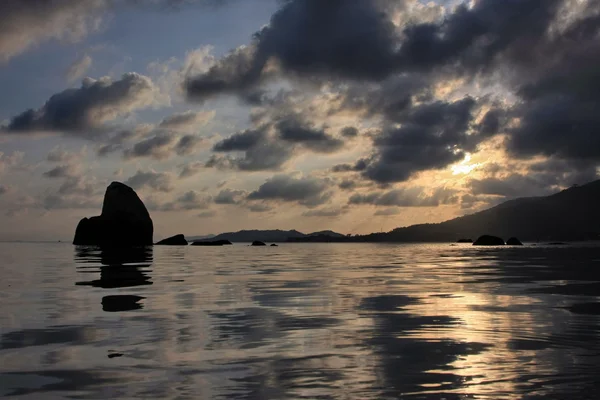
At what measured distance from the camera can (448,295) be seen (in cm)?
2197

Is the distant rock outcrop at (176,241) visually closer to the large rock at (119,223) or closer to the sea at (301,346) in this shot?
the large rock at (119,223)

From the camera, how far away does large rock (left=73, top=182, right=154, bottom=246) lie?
148 meters

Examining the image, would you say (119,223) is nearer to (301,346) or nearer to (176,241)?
(176,241)

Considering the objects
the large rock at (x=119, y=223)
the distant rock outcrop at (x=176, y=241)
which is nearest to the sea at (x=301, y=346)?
the large rock at (x=119, y=223)

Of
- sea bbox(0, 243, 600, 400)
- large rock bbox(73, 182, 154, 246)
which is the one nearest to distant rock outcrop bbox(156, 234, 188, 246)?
large rock bbox(73, 182, 154, 246)

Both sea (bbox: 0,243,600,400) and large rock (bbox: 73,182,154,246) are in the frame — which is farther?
→ large rock (bbox: 73,182,154,246)

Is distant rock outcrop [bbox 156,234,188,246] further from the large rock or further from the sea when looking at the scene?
the sea

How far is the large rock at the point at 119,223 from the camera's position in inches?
5822

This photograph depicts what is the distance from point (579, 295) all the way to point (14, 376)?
20707 millimetres

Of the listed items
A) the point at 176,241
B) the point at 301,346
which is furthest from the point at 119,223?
the point at 301,346

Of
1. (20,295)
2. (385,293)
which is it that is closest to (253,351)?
(385,293)

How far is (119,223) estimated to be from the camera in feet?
486

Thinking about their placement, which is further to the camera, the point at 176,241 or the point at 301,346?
the point at 176,241

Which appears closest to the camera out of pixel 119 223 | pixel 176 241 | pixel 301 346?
pixel 301 346
